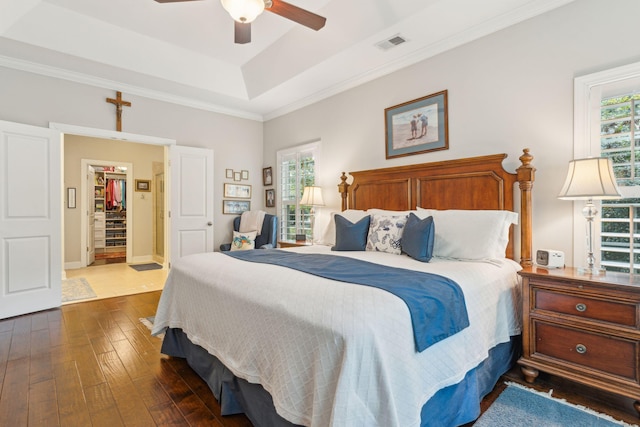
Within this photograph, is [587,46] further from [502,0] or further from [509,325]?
[509,325]

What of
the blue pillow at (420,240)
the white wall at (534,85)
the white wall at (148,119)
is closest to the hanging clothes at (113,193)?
the white wall at (148,119)

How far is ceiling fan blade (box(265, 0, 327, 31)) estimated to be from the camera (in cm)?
232

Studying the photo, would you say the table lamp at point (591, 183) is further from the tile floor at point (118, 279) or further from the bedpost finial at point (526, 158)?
the tile floor at point (118, 279)

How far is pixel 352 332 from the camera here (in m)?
1.17

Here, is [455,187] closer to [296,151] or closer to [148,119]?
[296,151]

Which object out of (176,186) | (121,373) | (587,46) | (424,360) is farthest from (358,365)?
(176,186)

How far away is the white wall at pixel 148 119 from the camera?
3.71m

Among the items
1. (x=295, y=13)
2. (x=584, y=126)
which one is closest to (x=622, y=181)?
(x=584, y=126)

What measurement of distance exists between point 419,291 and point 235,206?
4.42 m

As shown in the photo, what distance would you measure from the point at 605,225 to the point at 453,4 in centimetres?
204

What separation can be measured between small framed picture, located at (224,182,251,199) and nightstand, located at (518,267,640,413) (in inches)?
173

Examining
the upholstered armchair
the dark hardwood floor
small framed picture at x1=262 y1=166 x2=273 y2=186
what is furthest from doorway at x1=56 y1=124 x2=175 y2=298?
the dark hardwood floor

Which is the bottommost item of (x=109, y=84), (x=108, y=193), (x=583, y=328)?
(x=583, y=328)

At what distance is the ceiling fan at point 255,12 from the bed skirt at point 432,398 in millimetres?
2298
